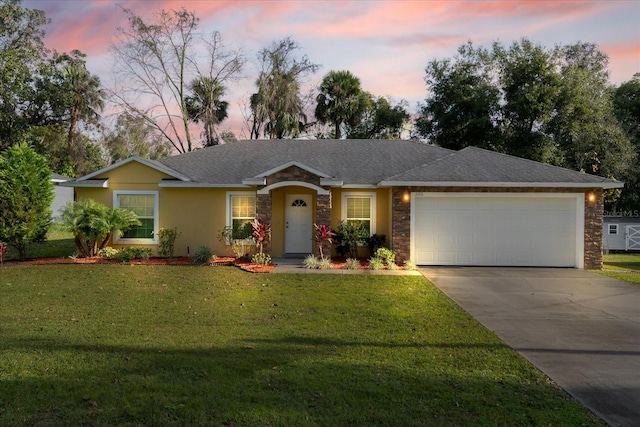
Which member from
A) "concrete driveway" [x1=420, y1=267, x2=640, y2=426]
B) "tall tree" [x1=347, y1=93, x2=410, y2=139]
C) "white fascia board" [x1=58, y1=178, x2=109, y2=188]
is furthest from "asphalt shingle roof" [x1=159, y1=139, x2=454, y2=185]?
"tall tree" [x1=347, y1=93, x2=410, y2=139]

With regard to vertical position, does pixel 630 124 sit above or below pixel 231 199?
above

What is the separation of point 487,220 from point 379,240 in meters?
3.53

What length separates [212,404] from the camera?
12.8ft

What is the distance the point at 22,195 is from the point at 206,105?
57.8 ft

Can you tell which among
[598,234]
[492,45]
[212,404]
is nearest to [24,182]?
[212,404]

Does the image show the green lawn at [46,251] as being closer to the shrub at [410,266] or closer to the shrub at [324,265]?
the shrub at [324,265]

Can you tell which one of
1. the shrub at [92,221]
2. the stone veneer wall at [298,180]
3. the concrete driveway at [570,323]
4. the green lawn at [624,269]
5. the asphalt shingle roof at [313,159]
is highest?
the asphalt shingle roof at [313,159]

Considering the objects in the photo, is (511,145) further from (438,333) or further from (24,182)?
(24,182)

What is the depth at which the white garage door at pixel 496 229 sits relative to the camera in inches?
535

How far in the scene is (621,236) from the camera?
67.3ft

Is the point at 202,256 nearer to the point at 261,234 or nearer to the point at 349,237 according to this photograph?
the point at 261,234

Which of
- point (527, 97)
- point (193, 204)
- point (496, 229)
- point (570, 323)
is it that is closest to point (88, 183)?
point (193, 204)

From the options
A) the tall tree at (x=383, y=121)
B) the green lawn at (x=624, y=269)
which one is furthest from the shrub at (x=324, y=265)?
the tall tree at (x=383, y=121)

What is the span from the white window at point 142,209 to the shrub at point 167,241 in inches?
15.5
